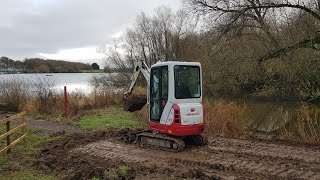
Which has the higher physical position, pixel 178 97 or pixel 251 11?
pixel 251 11

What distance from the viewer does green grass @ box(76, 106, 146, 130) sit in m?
15.8

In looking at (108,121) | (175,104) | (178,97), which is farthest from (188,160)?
(108,121)

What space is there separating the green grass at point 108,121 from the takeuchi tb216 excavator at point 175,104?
5.26 m

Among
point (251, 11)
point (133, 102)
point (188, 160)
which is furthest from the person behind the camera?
point (251, 11)

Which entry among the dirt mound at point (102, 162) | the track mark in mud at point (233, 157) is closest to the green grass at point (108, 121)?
the dirt mound at point (102, 162)

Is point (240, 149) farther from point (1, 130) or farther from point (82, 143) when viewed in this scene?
point (1, 130)

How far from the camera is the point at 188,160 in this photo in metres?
9.09

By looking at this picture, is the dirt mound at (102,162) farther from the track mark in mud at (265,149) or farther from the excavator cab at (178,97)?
the track mark in mud at (265,149)

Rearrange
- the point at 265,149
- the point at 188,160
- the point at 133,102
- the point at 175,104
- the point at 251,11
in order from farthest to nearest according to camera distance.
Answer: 1. the point at 251,11
2. the point at 133,102
3. the point at 265,149
4. the point at 175,104
5. the point at 188,160

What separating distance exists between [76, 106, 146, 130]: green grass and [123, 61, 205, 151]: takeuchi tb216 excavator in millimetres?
5255

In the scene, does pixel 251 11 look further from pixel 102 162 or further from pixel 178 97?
pixel 102 162

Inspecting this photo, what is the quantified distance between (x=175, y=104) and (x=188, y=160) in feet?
5.31

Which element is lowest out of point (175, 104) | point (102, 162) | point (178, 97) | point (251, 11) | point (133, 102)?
point (102, 162)

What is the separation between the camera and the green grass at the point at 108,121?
15830mm
